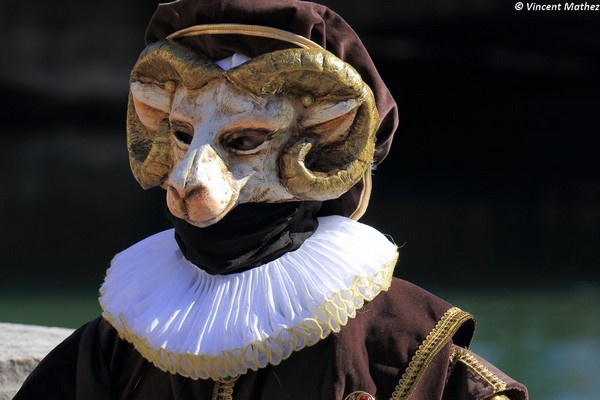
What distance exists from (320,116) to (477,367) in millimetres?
387

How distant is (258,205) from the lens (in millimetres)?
1556

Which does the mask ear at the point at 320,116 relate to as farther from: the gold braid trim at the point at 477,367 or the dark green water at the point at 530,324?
the dark green water at the point at 530,324

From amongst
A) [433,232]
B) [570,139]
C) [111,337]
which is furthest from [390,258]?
[570,139]

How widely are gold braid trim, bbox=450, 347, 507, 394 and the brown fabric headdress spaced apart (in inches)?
10.1

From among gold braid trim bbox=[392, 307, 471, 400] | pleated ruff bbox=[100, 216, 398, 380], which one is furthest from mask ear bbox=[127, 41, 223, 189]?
gold braid trim bbox=[392, 307, 471, 400]

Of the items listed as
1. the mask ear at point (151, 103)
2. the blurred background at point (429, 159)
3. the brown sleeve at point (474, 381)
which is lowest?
the blurred background at point (429, 159)

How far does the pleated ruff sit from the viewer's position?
1507 millimetres

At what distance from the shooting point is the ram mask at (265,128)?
4.95 feet

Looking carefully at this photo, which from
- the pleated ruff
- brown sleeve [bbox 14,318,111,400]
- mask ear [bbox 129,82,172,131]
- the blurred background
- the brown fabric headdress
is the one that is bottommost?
the blurred background

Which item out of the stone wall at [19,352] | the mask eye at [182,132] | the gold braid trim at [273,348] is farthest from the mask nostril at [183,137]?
the stone wall at [19,352]

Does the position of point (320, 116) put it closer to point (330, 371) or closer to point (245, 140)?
point (245, 140)

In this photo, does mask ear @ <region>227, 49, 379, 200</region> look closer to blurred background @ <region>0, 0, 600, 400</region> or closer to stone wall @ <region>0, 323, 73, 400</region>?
stone wall @ <region>0, 323, 73, 400</region>

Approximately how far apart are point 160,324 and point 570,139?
5.90m

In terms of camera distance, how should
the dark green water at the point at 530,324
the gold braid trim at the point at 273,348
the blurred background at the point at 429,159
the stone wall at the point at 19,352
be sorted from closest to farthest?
the gold braid trim at the point at 273,348 < the stone wall at the point at 19,352 < the dark green water at the point at 530,324 < the blurred background at the point at 429,159
